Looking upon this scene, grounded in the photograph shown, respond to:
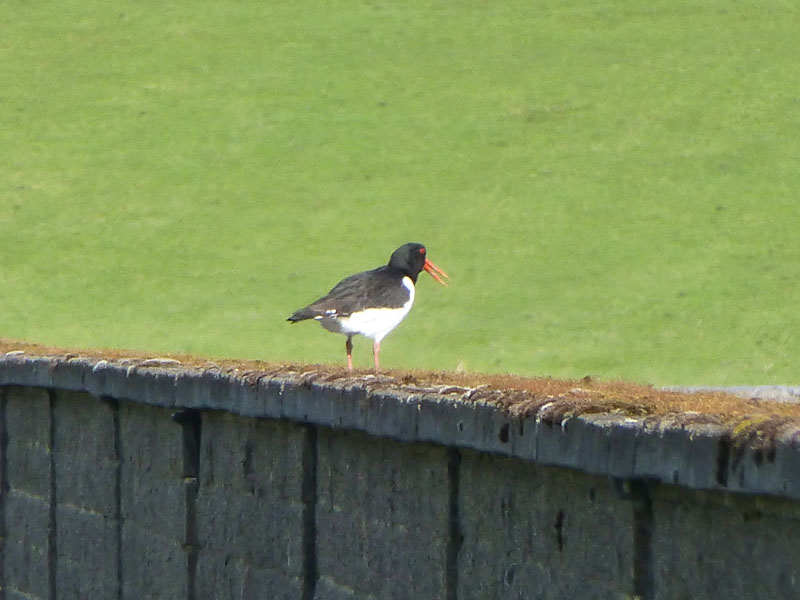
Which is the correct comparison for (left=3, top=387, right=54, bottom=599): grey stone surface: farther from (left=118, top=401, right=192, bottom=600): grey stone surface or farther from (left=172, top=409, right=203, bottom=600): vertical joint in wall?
(left=172, top=409, right=203, bottom=600): vertical joint in wall

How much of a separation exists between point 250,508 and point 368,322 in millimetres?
4972

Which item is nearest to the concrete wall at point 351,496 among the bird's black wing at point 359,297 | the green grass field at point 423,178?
the bird's black wing at point 359,297

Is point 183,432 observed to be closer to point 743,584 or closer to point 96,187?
point 743,584

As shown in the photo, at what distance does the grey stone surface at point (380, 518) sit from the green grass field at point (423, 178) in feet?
55.4

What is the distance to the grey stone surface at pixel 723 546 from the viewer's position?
4.27 m

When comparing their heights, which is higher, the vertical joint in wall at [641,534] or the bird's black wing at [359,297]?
the bird's black wing at [359,297]

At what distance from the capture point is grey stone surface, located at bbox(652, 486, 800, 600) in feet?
14.0

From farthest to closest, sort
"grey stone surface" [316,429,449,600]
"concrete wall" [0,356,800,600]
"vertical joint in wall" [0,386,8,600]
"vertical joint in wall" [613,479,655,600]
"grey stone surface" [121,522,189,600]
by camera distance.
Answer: "vertical joint in wall" [0,386,8,600] → "grey stone surface" [121,522,189,600] → "grey stone surface" [316,429,449,600] → "vertical joint in wall" [613,479,655,600] → "concrete wall" [0,356,800,600]

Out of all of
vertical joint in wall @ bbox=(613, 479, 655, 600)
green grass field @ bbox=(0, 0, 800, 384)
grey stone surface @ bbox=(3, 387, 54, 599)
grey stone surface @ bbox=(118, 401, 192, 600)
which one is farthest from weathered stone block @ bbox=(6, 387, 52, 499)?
green grass field @ bbox=(0, 0, 800, 384)

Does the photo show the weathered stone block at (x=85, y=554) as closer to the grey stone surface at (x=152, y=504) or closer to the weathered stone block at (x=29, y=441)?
the grey stone surface at (x=152, y=504)

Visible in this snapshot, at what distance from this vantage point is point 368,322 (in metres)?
12.6

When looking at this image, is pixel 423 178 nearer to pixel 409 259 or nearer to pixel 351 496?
pixel 409 259

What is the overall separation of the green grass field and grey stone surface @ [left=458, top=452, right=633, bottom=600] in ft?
58.4

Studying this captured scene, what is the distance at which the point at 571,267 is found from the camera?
29047 millimetres
